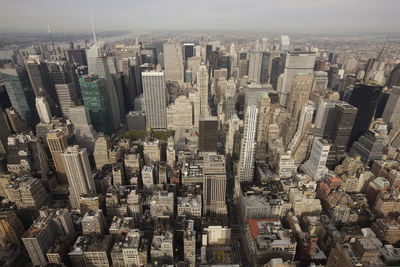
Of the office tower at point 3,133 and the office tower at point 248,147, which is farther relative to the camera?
the office tower at point 3,133

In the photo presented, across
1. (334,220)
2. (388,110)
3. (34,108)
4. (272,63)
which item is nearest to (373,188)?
(334,220)

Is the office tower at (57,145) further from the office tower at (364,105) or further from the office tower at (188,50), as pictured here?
the office tower at (188,50)

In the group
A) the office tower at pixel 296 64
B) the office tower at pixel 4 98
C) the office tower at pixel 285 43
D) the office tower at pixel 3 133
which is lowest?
the office tower at pixel 3 133

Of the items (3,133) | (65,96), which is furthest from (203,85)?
(3,133)

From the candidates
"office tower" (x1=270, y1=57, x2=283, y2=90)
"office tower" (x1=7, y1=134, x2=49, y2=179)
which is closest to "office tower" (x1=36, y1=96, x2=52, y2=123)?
"office tower" (x1=7, y1=134, x2=49, y2=179)

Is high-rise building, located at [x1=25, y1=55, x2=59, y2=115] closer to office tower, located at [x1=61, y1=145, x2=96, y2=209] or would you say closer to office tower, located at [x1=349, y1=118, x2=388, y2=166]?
office tower, located at [x1=61, y1=145, x2=96, y2=209]

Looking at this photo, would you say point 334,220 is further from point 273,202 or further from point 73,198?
point 73,198

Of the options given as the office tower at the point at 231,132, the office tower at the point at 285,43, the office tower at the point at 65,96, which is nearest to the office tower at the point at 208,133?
the office tower at the point at 231,132
